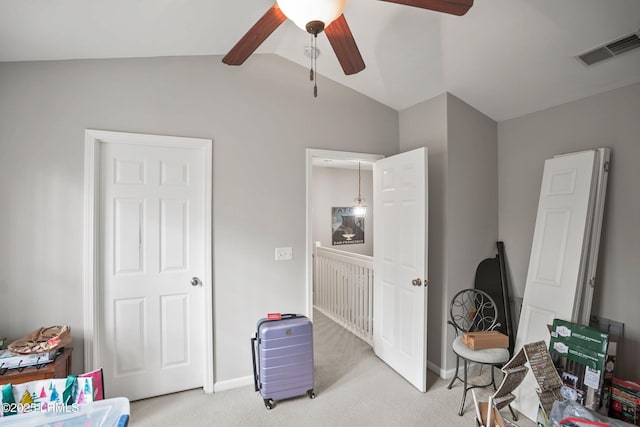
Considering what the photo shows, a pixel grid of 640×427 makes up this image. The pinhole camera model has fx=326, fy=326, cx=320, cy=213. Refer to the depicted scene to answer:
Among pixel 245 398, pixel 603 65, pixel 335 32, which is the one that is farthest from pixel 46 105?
pixel 603 65

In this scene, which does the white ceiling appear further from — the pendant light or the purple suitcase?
the pendant light

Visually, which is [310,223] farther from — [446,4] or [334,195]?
[334,195]

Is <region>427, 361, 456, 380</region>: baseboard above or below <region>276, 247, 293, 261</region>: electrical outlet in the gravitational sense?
below

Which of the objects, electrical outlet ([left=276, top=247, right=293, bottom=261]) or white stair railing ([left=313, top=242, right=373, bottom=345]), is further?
white stair railing ([left=313, top=242, right=373, bottom=345])

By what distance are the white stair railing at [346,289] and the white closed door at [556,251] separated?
1.60m

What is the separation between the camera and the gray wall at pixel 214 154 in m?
2.23

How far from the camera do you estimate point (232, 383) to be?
110 inches

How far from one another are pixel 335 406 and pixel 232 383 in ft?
2.97

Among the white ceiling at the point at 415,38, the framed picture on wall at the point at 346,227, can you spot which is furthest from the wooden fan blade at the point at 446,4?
the framed picture on wall at the point at 346,227

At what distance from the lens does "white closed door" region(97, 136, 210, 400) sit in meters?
2.50

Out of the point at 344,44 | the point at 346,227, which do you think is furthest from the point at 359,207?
the point at 344,44

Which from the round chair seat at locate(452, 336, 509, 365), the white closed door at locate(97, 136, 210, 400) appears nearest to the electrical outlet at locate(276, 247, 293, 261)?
the white closed door at locate(97, 136, 210, 400)

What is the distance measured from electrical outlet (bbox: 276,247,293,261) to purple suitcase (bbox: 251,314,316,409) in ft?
1.76

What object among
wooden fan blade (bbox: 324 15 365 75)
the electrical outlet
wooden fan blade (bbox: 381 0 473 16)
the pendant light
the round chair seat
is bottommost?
the round chair seat
